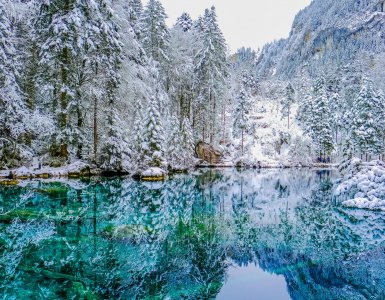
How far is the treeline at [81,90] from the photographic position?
2075 centimetres

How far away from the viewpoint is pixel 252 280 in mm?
7008

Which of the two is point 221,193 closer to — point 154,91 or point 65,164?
point 65,164

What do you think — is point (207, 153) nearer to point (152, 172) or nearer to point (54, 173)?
point (152, 172)

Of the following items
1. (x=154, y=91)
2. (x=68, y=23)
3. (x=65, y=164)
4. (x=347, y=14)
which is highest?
(x=347, y=14)

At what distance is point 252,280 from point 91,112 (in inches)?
855

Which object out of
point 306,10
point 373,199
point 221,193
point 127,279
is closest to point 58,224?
point 127,279

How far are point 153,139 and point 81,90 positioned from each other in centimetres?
653

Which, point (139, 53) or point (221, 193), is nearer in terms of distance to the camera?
point (221, 193)

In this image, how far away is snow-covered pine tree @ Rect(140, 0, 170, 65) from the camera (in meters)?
34.6

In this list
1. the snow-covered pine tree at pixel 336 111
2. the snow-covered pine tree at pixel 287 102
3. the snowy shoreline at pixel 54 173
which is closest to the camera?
the snowy shoreline at pixel 54 173

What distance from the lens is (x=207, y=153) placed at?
4262 cm

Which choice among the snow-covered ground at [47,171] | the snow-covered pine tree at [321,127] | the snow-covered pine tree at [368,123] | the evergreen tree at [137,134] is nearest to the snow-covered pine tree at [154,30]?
the evergreen tree at [137,134]

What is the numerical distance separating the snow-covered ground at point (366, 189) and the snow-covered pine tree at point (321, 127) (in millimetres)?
37094

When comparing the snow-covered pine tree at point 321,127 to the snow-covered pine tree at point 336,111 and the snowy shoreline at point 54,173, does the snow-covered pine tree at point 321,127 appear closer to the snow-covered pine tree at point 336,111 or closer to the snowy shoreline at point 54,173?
the snow-covered pine tree at point 336,111
